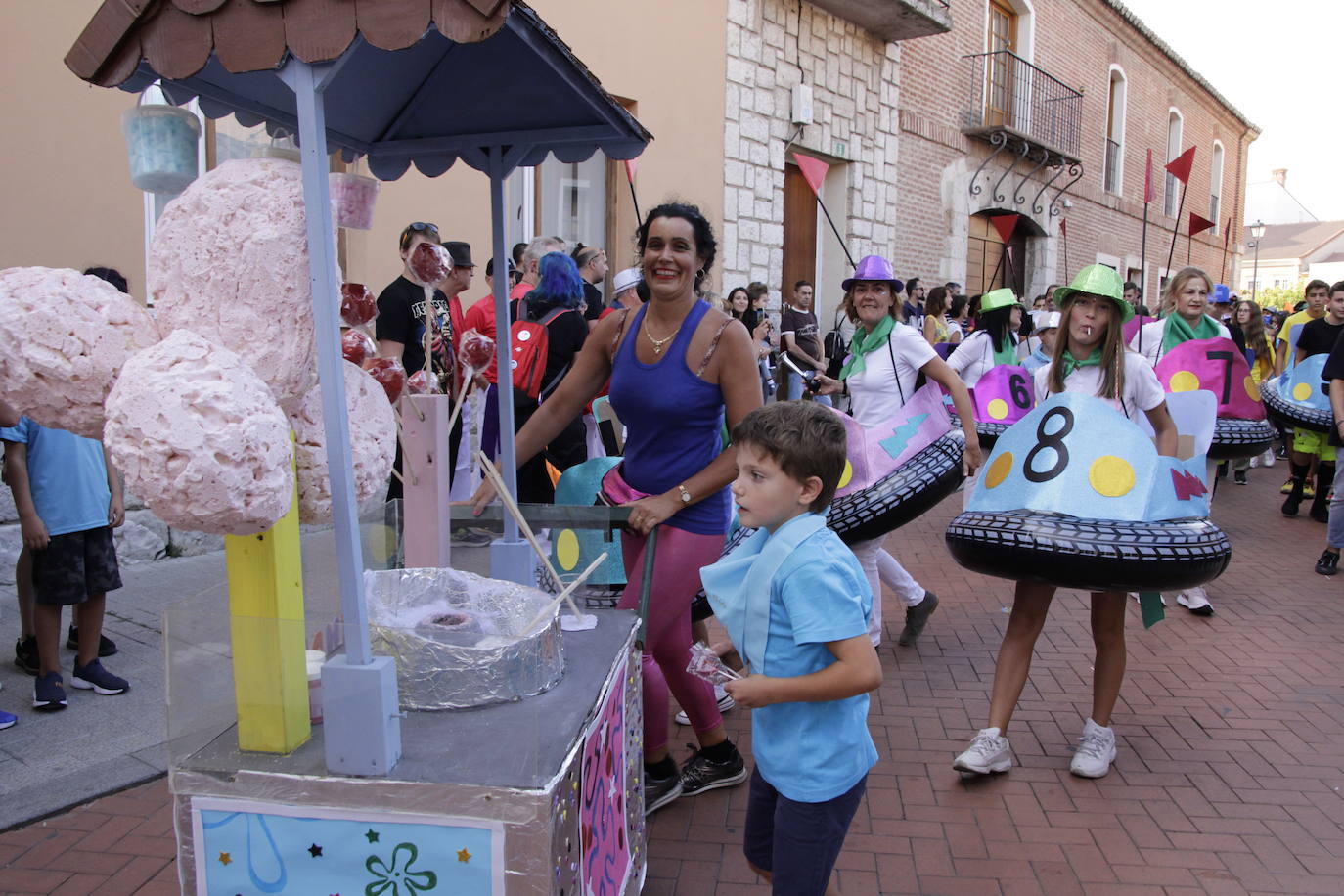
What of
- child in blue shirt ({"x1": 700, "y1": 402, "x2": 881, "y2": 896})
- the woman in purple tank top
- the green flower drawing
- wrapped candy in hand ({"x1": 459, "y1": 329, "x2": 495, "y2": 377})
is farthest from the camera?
the woman in purple tank top

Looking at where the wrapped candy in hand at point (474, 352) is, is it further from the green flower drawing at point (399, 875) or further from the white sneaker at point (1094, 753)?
the white sneaker at point (1094, 753)

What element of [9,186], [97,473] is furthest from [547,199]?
[97,473]

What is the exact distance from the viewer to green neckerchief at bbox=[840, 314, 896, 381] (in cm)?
463

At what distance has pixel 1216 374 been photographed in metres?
6.11

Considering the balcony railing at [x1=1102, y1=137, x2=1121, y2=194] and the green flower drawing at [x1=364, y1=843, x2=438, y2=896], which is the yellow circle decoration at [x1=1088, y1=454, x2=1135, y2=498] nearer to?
the green flower drawing at [x1=364, y1=843, x2=438, y2=896]

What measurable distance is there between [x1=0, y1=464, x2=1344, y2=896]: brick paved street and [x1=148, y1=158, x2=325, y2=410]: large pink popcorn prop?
1789mm

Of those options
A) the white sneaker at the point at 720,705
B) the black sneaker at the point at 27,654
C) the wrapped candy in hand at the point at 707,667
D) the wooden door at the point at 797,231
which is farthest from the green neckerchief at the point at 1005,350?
the wooden door at the point at 797,231

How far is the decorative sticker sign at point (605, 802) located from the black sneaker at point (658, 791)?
64 centimetres

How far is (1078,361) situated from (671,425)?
1.71m

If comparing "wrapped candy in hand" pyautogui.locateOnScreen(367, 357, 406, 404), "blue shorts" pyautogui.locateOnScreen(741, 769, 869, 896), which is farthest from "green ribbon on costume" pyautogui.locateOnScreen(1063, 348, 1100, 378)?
"wrapped candy in hand" pyautogui.locateOnScreen(367, 357, 406, 404)

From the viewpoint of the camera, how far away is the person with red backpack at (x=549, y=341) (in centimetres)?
507

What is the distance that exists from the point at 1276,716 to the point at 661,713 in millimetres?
2802

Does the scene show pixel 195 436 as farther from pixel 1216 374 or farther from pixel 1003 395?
pixel 1216 374

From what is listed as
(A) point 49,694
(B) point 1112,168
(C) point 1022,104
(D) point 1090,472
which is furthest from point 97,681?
(B) point 1112,168
